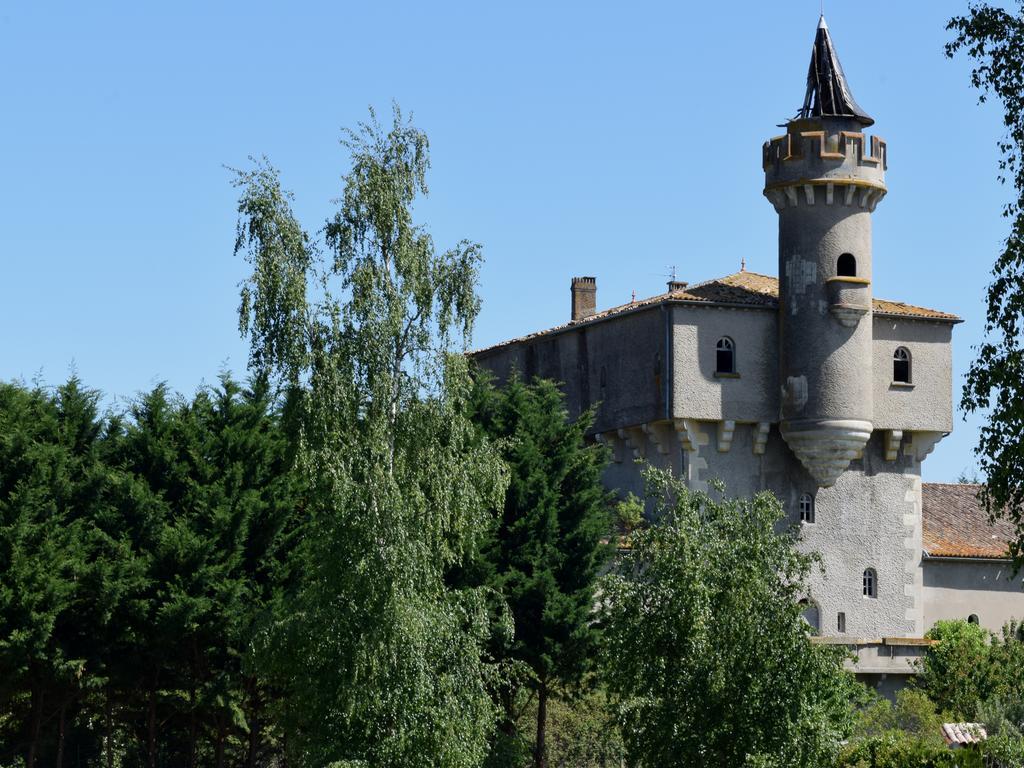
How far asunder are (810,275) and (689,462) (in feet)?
18.9

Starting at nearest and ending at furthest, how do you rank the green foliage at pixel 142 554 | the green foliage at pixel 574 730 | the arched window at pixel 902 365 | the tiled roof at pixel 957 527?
the green foliage at pixel 142 554
the green foliage at pixel 574 730
the arched window at pixel 902 365
the tiled roof at pixel 957 527

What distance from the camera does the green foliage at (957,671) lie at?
47125 millimetres

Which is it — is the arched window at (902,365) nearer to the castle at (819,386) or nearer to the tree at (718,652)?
the castle at (819,386)

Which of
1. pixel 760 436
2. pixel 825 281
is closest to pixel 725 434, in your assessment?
pixel 760 436

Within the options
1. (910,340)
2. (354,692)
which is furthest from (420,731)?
(910,340)

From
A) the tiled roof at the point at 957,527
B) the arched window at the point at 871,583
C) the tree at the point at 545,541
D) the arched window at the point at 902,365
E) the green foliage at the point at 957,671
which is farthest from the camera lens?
the tiled roof at the point at 957,527

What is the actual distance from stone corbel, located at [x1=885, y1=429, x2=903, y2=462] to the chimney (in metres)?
9.81

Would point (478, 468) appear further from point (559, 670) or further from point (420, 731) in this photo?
point (559, 670)

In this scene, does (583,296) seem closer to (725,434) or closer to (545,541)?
(725,434)

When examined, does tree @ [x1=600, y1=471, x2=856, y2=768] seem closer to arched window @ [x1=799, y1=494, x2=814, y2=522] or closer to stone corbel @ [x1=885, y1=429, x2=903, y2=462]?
arched window @ [x1=799, y1=494, x2=814, y2=522]

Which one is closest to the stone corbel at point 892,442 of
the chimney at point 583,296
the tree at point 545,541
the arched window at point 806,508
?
the arched window at point 806,508

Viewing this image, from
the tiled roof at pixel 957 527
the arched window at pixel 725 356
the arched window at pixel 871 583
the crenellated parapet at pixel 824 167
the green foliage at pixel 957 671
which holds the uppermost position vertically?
the crenellated parapet at pixel 824 167

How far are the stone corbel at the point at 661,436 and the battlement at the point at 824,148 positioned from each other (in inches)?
290

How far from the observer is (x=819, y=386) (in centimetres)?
5016
